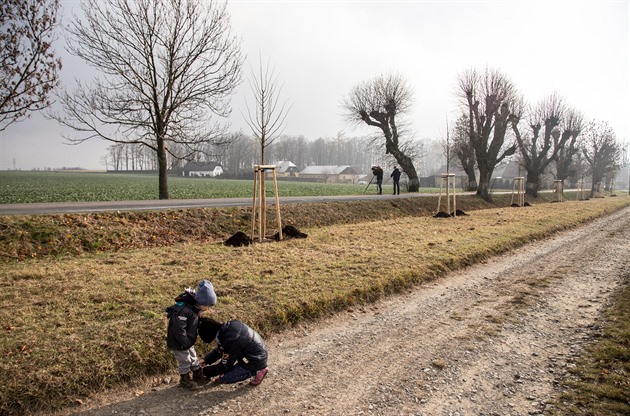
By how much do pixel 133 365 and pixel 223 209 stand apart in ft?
36.1

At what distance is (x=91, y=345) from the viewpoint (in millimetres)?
4832

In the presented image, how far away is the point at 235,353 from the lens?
14.8ft

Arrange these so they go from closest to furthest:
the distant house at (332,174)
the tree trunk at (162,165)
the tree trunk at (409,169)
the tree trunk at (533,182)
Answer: the tree trunk at (162,165), the tree trunk at (409,169), the tree trunk at (533,182), the distant house at (332,174)

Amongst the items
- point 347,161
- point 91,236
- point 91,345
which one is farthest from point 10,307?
point 347,161

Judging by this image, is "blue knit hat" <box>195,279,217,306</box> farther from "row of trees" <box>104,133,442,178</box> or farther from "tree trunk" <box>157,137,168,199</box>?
"row of trees" <box>104,133,442,178</box>

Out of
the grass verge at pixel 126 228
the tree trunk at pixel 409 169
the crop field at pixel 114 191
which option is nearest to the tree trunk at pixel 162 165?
the crop field at pixel 114 191

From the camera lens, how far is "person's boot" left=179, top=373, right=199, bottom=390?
174 inches

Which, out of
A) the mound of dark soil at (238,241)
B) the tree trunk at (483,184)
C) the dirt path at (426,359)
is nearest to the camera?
the dirt path at (426,359)

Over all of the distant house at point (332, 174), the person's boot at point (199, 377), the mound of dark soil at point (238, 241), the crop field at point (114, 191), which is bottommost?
the person's boot at point (199, 377)

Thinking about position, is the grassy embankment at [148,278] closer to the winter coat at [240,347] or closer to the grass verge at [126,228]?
the grass verge at [126,228]

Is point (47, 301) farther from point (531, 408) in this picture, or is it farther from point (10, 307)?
point (531, 408)

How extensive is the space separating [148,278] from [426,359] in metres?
5.39

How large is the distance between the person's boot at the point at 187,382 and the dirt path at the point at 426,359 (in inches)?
3.0

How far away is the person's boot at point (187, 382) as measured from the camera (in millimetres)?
4418
